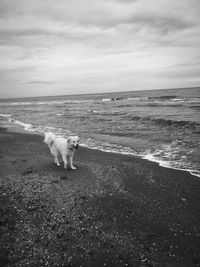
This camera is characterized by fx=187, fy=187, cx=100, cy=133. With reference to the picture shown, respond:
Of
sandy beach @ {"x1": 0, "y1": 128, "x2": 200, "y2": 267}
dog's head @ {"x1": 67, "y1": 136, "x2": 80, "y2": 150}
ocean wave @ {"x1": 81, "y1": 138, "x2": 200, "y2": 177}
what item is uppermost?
dog's head @ {"x1": 67, "y1": 136, "x2": 80, "y2": 150}

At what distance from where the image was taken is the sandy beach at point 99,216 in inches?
149

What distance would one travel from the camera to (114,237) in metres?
4.24

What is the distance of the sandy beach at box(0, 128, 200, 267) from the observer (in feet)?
12.4

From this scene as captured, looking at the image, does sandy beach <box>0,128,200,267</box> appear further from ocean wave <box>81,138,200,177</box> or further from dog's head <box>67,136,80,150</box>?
dog's head <box>67,136,80,150</box>

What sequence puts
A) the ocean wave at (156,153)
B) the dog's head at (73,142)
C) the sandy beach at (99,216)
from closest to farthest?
the sandy beach at (99,216)
the dog's head at (73,142)
the ocean wave at (156,153)

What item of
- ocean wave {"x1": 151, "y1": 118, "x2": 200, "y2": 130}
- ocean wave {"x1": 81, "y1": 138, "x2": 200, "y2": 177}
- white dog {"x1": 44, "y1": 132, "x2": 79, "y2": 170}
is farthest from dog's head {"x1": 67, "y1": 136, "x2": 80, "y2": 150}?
ocean wave {"x1": 151, "y1": 118, "x2": 200, "y2": 130}

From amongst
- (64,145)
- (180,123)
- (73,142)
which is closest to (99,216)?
(73,142)

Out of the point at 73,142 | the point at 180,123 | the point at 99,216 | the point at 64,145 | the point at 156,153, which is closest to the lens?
the point at 99,216

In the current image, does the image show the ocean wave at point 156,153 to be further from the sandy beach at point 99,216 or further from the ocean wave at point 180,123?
the ocean wave at point 180,123

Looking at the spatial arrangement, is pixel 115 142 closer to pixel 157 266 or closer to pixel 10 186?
pixel 10 186

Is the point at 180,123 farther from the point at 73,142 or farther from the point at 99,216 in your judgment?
the point at 99,216

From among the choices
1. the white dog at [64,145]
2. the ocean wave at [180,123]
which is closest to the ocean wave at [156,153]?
the white dog at [64,145]

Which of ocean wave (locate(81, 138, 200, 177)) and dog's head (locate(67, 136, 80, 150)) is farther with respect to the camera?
ocean wave (locate(81, 138, 200, 177))

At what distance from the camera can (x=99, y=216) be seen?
4.96m
